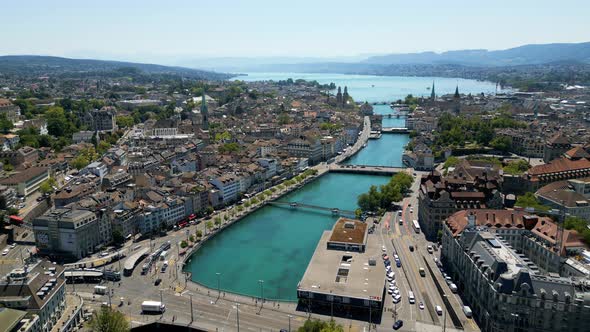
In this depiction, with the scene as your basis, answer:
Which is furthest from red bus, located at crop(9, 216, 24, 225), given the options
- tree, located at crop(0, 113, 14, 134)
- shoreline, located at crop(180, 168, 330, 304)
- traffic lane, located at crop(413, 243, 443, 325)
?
tree, located at crop(0, 113, 14, 134)

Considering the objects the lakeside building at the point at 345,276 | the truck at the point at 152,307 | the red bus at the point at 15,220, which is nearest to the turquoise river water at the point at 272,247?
the lakeside building at the point at 345,276

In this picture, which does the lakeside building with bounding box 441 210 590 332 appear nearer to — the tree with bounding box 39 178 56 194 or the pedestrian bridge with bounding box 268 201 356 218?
the pedestrian bridge with bounding box 268 201 356 218

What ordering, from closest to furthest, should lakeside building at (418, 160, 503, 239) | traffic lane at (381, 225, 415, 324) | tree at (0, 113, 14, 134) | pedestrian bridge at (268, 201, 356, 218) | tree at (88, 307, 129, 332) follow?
tree at (88, 307, 129, 332) < traffic lane at (381, 225, 415, 324) < lakeside building at (418, 160, 503, 239) < pedestrian bridge at (268, 201, 356, 218) < tree at (0, 113, 14, 134)

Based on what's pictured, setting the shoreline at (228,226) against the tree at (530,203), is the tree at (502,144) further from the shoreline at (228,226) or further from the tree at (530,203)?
the tree at (530,203)

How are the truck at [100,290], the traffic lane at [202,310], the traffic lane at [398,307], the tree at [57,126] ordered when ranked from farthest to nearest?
the tree at [57,126]
the truck at [100,290]
the traffic lane at [398,307]
the traffic lane at [202,310]

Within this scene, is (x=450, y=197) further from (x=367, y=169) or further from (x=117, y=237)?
(x=117, y=237)

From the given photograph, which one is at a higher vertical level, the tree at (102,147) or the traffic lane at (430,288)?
the tree at (102,147)

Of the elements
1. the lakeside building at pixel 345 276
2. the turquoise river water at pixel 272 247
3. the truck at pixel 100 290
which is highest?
the lakeside building at pixel 345 276
